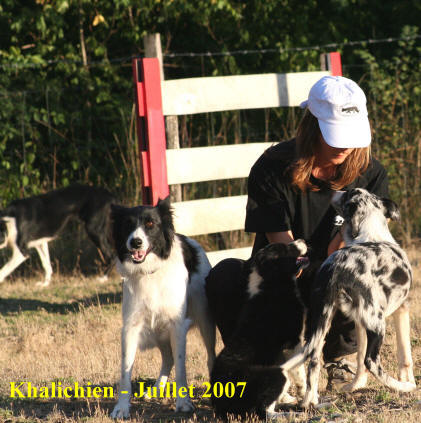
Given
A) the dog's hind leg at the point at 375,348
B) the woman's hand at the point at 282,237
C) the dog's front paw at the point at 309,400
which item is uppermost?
the woman's hand at the point at 282,237

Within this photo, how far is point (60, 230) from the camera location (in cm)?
949

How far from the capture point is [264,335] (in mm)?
3770

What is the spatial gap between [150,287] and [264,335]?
80 cm

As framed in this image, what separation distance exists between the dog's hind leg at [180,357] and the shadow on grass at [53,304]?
10.6 feet

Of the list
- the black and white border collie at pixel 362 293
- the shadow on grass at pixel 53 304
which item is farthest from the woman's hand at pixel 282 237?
the shadow on grass at pixel 53 304

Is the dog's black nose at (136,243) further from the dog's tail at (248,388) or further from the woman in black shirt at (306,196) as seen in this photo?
the dog's tail at (248,388)

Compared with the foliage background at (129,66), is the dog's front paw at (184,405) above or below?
below

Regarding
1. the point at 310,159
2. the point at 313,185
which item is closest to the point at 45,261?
the point at 313,185

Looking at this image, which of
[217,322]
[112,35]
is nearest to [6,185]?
[112,35]

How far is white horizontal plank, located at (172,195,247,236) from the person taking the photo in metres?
7.12

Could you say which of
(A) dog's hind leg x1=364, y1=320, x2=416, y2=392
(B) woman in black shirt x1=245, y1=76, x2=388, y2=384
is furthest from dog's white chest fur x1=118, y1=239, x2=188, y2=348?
(A) dog's hind leg x1=364, y1=320, x2=416, y2=392

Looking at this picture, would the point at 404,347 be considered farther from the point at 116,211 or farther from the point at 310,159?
the point at 116,211

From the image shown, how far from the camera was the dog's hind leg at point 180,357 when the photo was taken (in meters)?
4.08

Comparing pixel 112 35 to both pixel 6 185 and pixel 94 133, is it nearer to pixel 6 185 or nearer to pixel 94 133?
pixel 94 133
